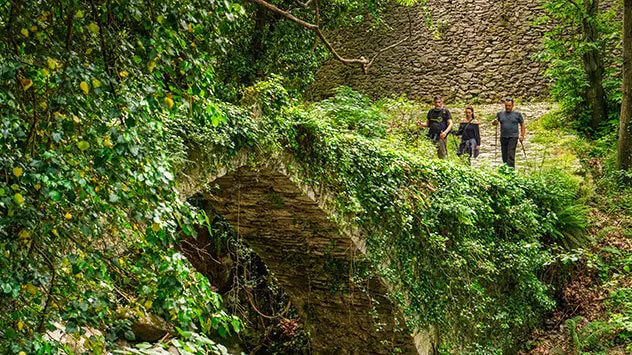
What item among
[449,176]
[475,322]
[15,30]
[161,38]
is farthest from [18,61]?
[475,322]

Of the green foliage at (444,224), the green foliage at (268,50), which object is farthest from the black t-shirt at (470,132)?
the green foliage at (268,50)

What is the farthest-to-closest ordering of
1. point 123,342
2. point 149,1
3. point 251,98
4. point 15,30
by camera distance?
point 123,342
point 251,98
point 149,1
point 15,30

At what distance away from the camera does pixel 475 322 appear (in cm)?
686

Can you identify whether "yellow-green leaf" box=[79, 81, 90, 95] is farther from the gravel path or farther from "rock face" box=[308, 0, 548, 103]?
"rock face" box=[308, 0, 548, 103]

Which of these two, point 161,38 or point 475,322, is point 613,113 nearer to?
point 475,322

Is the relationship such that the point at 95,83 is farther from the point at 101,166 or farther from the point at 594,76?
the point at 594,76

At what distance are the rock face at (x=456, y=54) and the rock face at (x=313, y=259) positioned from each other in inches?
270

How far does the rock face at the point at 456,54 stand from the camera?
1352 cm

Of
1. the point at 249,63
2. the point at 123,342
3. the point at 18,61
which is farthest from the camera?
the point at 249,63

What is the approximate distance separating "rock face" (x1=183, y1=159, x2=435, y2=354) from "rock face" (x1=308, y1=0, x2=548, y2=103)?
22.5 ft

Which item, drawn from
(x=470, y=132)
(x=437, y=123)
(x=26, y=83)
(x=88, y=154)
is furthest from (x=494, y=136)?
(x=26, y=83)

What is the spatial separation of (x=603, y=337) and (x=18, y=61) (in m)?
7.09

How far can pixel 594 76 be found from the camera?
11.0 m

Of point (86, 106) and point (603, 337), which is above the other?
point (86, 106)
